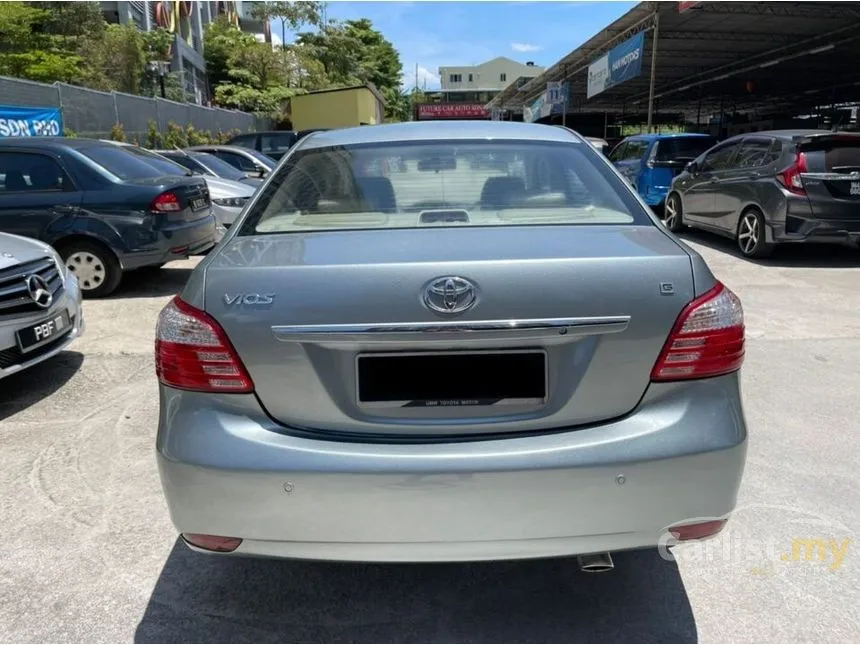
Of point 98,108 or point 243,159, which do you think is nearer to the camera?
point 243,159

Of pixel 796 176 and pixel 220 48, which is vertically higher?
pixel 220 48

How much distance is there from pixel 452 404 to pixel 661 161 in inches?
465

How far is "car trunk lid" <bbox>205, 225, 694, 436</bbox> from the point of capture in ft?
6.48

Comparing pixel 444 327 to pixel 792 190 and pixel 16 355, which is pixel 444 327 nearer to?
pixel 16 355

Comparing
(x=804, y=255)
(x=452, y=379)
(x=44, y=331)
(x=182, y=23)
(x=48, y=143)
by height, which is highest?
(x=182, y=23)

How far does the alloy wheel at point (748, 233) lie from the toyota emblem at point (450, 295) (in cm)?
788

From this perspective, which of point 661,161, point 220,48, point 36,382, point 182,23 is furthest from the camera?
point 220,48

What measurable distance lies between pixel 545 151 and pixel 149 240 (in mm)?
5137

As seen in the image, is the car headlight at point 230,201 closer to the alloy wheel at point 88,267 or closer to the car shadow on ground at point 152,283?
the car shadow on ground at point 152,283

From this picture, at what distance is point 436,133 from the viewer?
319 cm

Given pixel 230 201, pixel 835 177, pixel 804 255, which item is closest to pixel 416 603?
pixel 835 177

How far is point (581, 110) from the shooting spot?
44.6 m

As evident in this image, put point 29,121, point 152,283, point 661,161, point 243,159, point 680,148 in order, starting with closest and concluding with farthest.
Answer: point 152,283, point 29,121, point 661,161, point 680,148, point 243,159

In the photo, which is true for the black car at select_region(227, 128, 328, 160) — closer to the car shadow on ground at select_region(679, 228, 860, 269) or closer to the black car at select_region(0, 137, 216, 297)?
the black car at select_region(0, 137, 216, 297)
